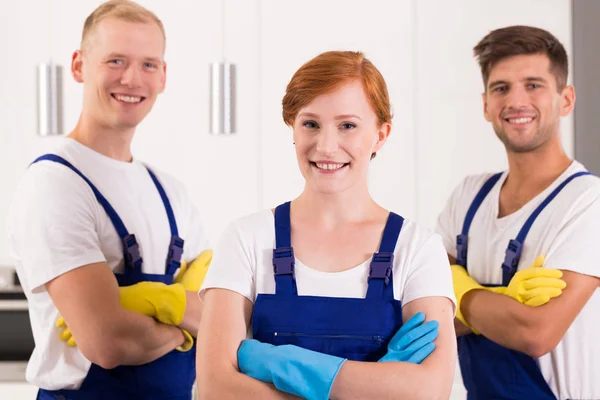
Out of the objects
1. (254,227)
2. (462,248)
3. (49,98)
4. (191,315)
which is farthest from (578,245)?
(49,98)

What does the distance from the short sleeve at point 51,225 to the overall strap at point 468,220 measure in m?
1.16

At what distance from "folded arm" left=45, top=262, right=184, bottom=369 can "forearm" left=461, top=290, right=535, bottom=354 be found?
0.96 metres

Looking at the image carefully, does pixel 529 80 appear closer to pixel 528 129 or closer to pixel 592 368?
pixel 528 129

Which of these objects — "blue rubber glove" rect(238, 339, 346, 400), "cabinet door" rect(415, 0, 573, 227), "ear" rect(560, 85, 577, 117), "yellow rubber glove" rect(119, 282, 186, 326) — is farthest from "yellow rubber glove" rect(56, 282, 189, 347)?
"cabinet door" rect(415, 0, 573, 227)

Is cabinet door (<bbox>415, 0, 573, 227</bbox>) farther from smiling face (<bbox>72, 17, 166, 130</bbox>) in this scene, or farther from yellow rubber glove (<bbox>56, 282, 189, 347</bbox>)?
yellow rubber glove (<bbox>56, 282, 189, 347</bbox>)

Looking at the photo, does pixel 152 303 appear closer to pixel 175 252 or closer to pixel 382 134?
pixel 175 252

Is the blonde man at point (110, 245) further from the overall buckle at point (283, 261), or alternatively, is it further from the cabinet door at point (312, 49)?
the cabinet door at point (312, 49)

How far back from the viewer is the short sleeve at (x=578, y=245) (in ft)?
7.54

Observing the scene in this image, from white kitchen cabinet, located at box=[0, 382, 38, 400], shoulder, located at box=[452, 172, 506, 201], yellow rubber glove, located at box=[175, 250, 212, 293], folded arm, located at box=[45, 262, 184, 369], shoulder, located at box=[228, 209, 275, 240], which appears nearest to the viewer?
shoulder, located at box=[228, 209, 275, 240]

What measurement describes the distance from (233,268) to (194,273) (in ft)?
2.60

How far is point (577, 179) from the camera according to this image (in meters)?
2.46

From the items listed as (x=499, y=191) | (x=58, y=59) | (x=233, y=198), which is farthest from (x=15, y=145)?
(x=499, y=191)

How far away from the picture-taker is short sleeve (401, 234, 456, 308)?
67.9 inches

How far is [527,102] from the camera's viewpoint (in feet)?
8.46
